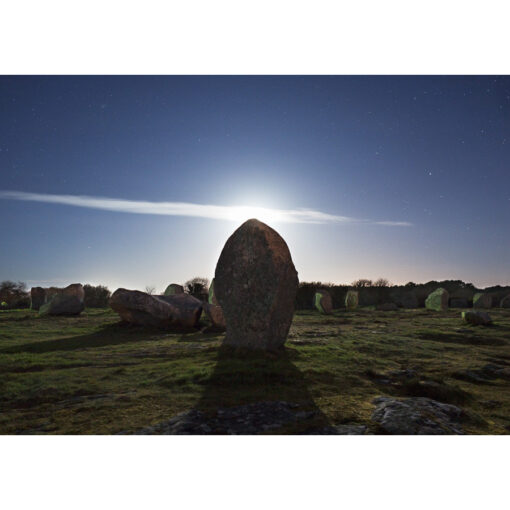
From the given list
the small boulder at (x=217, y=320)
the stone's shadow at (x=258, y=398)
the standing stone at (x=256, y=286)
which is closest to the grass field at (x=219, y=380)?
the stone's shadow at (x=258, y=398)

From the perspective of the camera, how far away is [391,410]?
4.68 m

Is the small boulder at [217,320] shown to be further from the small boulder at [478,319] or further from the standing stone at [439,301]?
the standing stone at [439,301]

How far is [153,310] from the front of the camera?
46.4 feet

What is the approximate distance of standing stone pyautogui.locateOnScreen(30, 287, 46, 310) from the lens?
2648 centimetres

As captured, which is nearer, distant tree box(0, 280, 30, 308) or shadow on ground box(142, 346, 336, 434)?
shadow on ground box(142, 346, 336, 434)

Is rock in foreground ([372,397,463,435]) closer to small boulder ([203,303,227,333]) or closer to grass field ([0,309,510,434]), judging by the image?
grass field ([0,309,510,434])

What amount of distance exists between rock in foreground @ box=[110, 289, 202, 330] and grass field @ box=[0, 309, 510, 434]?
103 inches

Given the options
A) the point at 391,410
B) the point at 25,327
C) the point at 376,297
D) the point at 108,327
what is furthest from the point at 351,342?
the point at 376,297

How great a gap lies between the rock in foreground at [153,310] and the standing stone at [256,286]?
585 centimetres

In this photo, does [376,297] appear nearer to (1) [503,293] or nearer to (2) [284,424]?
(1) [503,293]

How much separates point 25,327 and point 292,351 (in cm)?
1246

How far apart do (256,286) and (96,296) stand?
26.9m

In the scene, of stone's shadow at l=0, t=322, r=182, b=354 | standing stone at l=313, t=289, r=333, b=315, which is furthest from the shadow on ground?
standing stone at l=313, t=289, r=333, b=315

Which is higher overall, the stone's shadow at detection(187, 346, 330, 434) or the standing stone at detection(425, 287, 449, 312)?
the standing stone at detection(425, 287, 449, 312)
